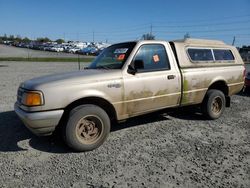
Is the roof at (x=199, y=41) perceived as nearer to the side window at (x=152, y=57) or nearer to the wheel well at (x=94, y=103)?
the side window at (x=152, y=57)

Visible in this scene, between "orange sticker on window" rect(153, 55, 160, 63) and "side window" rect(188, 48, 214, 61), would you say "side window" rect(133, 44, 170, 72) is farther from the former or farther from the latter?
"side window" rect(188, 48, 214, 61)

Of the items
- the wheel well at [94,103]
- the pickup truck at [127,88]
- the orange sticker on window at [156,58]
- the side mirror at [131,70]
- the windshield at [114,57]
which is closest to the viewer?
the pickup truck at [127,88]

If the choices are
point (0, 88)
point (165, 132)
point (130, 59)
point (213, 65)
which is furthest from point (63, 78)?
point (0, 88)

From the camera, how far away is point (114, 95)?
3967 mm

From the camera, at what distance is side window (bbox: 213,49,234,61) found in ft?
18.3

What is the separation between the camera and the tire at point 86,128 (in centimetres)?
364

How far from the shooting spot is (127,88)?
4082mm

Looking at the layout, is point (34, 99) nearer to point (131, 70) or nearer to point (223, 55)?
point (131, 70)

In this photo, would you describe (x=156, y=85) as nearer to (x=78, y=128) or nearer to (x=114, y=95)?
(x=114, y=95)

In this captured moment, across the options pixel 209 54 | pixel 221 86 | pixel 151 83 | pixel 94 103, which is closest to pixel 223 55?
pixel 209 54

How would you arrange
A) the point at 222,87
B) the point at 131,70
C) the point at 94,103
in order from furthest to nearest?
the point at 222,87 < the point at 131,70 < the point at 94,103

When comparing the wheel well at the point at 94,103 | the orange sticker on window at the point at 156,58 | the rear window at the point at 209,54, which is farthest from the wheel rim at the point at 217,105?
the wheel well at the point at 94,103

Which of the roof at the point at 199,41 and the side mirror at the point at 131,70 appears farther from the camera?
the roof at the point at 199,41

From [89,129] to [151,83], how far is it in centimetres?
143
